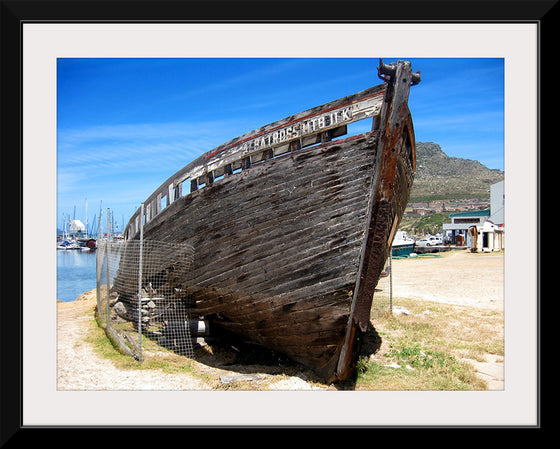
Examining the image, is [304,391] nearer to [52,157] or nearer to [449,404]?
[449,404]

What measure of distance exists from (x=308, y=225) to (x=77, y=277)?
14392 mm

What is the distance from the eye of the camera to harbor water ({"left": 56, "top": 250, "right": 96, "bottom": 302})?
12867mm

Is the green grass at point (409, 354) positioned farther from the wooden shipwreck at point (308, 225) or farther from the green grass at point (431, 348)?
the wooden shipwreck at point (308, 225)

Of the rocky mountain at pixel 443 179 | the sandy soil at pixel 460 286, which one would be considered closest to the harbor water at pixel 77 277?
the sandy soil at pixel 460 286

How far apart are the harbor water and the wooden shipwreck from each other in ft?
27.6

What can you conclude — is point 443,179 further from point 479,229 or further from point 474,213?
point 479,229

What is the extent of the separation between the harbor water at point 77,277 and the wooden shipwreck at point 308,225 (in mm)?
8419

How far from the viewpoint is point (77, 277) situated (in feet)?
52.6

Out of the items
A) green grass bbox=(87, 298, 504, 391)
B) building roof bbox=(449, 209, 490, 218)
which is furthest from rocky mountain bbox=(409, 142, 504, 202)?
green grass bbox=(87, 298, 504, 391)

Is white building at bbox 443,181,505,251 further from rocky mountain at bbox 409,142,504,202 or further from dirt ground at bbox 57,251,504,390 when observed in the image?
dirt ground at bbox 57,251,504,390

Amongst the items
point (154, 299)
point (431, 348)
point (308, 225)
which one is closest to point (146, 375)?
point (154, 299)

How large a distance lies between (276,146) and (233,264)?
1.83 metres
